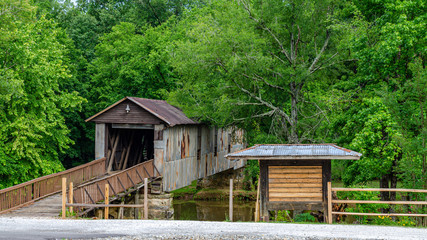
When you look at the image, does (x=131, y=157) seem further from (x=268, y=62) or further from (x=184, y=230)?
(x=184, y=230)

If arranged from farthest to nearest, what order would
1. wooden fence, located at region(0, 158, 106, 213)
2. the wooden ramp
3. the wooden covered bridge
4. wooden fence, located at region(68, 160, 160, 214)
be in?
the wooden covered bridge, wooden fence, located at region(68, 160, 160, 214), wooden fence, located at region(0, 158, 106, 213), the wooden ramp

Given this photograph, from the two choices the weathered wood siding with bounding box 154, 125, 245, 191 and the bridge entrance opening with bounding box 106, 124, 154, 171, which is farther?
the bridge entrance opening with bounding box 106, 124, 154, 171

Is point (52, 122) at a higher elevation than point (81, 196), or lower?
higher

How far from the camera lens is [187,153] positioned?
91.8ft

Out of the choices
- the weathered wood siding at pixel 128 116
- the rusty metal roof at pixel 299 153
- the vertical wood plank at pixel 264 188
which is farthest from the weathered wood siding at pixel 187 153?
the rusty metal roof at pixel 299 153

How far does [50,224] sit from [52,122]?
14319 millimetres

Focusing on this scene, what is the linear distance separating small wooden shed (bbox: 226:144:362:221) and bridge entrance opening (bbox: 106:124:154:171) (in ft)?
29.0

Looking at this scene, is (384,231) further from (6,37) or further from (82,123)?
(82,123)

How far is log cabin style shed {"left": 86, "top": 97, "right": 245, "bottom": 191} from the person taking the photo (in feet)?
80.2

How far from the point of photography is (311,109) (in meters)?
27.5

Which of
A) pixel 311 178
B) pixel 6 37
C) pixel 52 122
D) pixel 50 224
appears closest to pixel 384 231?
pixel 311 178

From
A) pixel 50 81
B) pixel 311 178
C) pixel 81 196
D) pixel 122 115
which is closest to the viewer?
pixel 311 178

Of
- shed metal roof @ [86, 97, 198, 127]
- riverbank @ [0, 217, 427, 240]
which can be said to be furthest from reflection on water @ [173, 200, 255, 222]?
riverbank @ [0, 217, 427, 240]

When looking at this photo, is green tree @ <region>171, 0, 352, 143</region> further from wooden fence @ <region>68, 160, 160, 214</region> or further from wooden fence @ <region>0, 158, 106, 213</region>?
wooden fence @ <region>0, 158, 106, 213</region>
